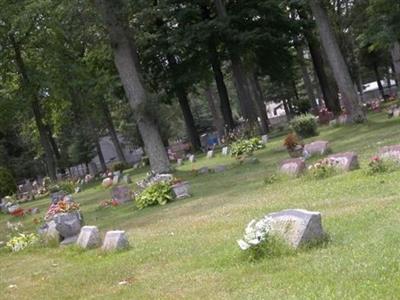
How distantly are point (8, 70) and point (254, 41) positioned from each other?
1343 cm

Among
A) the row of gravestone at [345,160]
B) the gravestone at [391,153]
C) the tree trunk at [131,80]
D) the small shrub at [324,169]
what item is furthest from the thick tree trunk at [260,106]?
the gravestone at [391,153]

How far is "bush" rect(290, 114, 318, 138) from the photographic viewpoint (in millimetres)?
24609

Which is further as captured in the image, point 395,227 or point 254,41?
point 254,41

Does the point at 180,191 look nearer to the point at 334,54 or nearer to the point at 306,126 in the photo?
the point at 306,126

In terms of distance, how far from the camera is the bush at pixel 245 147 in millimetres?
24109

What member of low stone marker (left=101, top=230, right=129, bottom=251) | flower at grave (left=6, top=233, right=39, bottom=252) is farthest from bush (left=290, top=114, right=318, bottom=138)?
low stone marker (left=101, top=230, right=129, bottom=251)

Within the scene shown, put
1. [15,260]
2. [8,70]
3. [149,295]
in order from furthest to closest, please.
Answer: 1. [8,70]
2. [15,260]
3. [149,295]

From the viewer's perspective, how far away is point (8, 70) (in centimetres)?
3569

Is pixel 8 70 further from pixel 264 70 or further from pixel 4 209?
pixel 264 70

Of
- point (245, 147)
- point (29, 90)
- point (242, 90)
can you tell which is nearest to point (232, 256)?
point (245, 147)

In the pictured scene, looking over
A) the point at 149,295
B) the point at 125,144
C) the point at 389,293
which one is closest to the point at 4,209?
the point at 149,295

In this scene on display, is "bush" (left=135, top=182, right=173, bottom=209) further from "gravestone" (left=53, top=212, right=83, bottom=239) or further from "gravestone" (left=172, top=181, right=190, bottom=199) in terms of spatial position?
"gravestone" (left=53, top=212, right=83, bottom=239)

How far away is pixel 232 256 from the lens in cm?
721

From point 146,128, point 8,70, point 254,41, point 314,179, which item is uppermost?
point 8,70
